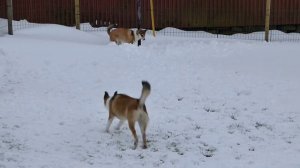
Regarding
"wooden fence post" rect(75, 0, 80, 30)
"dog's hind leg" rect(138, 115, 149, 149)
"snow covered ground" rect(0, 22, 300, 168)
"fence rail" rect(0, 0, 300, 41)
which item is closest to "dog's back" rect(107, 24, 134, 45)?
"snow covered ground" rect(0, 22, 300, 168)

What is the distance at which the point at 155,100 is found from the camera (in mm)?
9625

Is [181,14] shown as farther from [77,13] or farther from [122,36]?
[122,36]

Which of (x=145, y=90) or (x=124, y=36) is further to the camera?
(x=124, y=36)

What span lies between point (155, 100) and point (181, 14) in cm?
832

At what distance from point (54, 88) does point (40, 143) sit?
308 cm

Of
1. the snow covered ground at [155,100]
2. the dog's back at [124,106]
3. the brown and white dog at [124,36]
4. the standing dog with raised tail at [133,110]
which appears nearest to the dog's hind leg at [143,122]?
the standing dog with raised tail at [133,110]

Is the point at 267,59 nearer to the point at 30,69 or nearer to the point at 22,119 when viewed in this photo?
the point at 30,69

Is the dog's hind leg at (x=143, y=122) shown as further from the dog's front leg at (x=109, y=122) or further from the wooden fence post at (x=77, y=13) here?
the wooden fence post at (x=77, y=13)

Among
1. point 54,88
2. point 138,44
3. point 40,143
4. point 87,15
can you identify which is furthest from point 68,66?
point 87,15

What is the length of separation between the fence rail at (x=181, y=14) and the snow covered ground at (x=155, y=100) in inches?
81.0

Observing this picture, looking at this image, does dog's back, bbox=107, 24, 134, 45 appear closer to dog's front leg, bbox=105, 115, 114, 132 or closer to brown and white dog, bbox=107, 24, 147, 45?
brown and white dog, bbox=107, 24, 147, 45

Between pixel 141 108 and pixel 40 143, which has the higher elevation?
pixel 141 108

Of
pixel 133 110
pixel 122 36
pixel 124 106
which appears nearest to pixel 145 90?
pixel 133 110

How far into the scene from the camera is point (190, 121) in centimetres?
847
